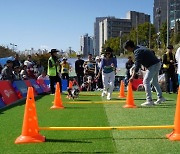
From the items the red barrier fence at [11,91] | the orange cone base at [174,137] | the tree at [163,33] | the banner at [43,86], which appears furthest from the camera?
the tree at [163,33]

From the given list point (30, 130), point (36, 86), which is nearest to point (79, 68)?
point (36, 86)

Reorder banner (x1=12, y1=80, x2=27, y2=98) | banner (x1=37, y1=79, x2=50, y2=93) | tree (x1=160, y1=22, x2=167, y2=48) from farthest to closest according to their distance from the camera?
tree (x1=160, y1=22, x2=167, y2=48)
banner (x1=37, y1=79, x2=50, y2=93)
banner (x1=12, y1=80, x2=27, y2=98)

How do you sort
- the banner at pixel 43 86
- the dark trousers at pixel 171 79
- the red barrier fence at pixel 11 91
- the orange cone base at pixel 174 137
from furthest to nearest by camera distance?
the banner at pixel 43 86 → the dark trousers at pixel 171 79 → the red barrier fence at pixel 11 91 → the orange cone base at pixel 174 137

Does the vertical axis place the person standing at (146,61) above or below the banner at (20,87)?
above

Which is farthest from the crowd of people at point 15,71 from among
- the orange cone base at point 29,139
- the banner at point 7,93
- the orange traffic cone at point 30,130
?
the orange cone base at point 29,139

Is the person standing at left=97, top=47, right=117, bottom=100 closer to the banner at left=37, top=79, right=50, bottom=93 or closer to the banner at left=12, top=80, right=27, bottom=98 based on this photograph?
the banner at left=12, top=80, right=27, bottom=98

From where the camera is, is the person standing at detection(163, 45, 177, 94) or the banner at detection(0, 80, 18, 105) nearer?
the banner at detection(0, 80, 18, 105)

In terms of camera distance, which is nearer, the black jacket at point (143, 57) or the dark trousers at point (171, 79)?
the black jacket at point (143, 57)

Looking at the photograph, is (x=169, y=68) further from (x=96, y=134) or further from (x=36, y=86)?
(x=96, y=134)

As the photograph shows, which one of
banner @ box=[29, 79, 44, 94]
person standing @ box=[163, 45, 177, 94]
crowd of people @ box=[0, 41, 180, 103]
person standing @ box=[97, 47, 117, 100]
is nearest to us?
crowd of people @ box=[0, 41, 180, 103]

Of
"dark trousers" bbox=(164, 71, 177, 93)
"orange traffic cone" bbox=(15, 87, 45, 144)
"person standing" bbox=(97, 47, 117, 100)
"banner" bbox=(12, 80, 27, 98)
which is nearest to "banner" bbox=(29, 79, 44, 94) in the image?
"banner" bbox=(12, 80, 27, 98)

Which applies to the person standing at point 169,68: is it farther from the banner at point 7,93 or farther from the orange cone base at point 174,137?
the orange cone base at point 174,137

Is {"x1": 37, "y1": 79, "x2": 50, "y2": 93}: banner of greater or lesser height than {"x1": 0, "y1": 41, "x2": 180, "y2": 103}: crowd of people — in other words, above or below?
below

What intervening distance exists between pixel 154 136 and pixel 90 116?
270cm
